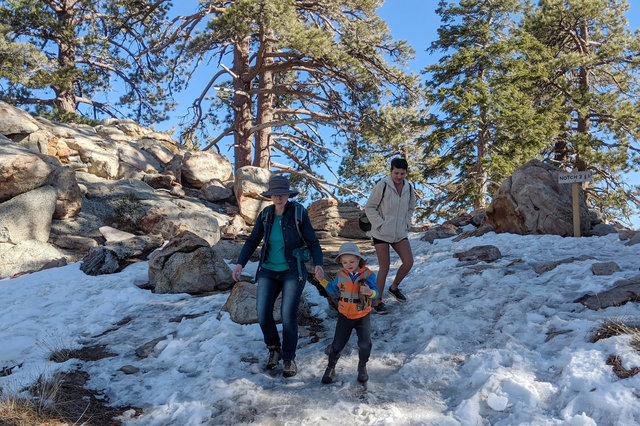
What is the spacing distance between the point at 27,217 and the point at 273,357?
31.4 feet

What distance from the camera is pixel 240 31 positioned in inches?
533

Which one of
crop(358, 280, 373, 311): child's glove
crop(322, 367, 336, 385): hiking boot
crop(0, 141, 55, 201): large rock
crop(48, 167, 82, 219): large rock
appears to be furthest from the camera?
crop(48, 167, 82, 219): large rock

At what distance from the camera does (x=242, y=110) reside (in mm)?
17906

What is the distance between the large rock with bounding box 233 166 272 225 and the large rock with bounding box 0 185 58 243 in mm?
6013

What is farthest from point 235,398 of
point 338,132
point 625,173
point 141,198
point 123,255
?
point 625,173

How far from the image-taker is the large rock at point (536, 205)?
9219 millimetres

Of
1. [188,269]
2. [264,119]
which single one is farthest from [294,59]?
[188,269]

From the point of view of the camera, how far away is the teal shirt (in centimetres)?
460

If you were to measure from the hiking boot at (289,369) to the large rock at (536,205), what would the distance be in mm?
6891

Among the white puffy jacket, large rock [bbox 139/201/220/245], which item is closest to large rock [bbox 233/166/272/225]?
large rock [bbox 139/201/220/245]

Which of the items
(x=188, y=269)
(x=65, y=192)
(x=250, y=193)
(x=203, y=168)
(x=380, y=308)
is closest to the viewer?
(x=380, y=308)

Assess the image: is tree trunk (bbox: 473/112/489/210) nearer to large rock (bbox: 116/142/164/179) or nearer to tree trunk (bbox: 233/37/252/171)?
tree trunk (bbox: 233/37/252/171)

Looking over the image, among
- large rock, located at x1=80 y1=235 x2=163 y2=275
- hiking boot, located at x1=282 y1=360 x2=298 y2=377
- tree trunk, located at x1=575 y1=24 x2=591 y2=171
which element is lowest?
hiking boot, located at x1=282 y1=360 x2=298 y2=377

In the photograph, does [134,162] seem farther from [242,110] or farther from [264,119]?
[264,119]
